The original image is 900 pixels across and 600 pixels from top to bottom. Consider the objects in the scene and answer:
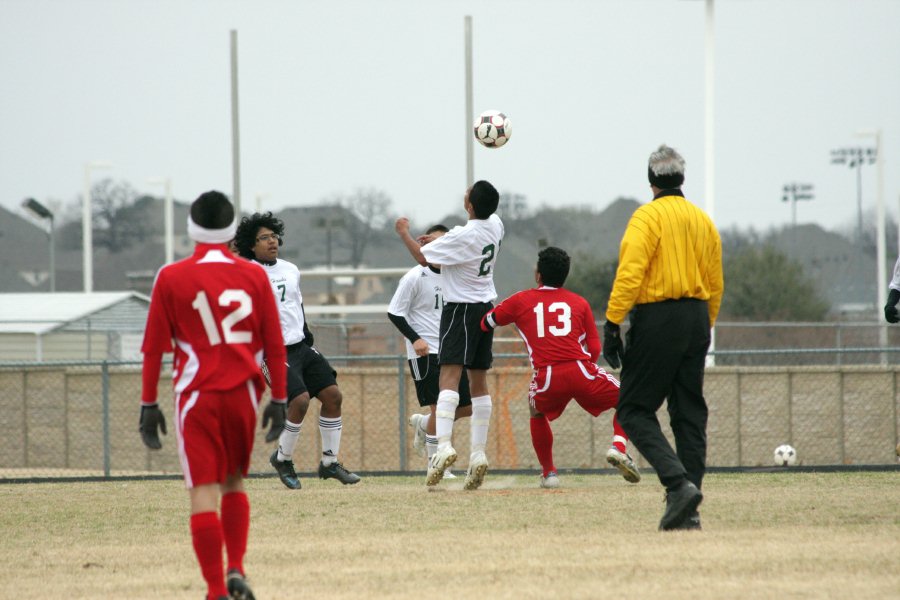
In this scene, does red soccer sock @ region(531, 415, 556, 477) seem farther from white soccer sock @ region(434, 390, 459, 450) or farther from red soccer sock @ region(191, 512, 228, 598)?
red soccer sock @ region(191, 512, 228, 598)

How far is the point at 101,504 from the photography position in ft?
33.8

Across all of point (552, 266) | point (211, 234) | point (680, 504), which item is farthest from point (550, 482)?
point (211, 234)

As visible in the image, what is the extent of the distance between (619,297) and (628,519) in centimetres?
157

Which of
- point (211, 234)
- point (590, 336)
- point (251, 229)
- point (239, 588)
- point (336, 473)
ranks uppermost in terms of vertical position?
point (251, 229)

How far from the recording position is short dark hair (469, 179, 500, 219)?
967 cm

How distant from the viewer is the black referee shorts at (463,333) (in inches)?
380

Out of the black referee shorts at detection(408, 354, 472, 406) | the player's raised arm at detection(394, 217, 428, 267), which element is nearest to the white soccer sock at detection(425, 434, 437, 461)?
the black referee shorts at detection(408, 354, 472, 406)

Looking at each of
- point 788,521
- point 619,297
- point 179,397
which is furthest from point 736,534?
point 179,397

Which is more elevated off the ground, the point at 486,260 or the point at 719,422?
the point at 486,260

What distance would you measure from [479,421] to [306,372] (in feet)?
6.28

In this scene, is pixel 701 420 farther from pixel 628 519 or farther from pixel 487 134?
pixel 487 134

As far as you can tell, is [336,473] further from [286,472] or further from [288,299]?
[288,299]

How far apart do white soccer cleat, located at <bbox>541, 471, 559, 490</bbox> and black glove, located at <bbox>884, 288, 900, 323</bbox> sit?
3165 mm

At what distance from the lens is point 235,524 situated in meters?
5.61
